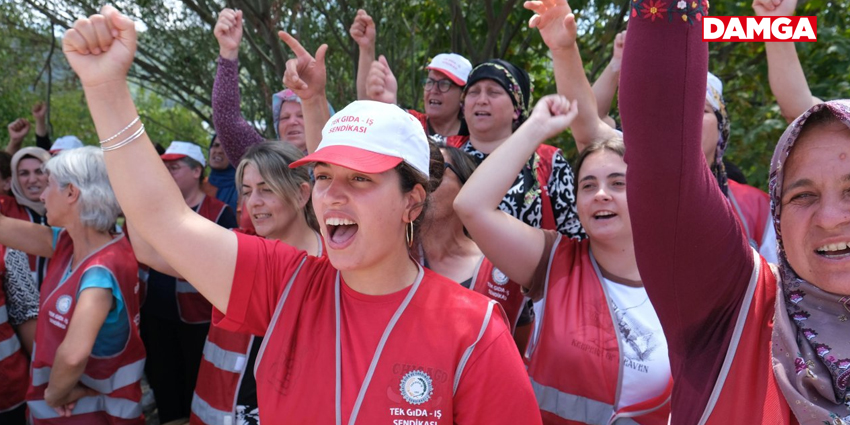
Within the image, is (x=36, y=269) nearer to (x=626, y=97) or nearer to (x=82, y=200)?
(x=82, y=200)

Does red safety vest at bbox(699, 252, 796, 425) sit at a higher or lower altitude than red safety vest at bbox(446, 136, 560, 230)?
lower

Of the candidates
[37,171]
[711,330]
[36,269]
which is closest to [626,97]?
[711,330]

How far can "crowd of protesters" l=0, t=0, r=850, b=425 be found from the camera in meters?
1.30

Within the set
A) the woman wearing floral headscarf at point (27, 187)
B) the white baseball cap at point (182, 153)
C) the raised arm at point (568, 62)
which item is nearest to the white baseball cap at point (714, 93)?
the raised arm at point (568, 62)

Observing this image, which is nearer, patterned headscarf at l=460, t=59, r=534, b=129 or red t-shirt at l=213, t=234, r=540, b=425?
red t-shirt at l=213, t=234, r=540, b=425

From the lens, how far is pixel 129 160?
1.69m

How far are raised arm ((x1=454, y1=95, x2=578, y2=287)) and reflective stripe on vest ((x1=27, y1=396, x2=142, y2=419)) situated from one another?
2.01m

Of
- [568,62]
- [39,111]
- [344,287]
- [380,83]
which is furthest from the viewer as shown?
[39,111]

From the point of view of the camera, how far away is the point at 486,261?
9.66 feet

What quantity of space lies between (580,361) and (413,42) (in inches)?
171

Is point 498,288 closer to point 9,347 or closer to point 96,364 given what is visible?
point 96,364

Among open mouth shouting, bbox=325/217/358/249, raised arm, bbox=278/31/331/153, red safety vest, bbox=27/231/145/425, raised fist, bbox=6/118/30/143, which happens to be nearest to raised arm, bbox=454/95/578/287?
open mouth shouting, bbox=325/217/358/249

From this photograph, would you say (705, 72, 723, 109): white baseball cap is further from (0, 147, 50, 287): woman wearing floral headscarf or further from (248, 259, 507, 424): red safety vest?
(0, 147, 50, 287): woman wearing floral headscarf

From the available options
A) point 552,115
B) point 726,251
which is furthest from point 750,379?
point 552,115
